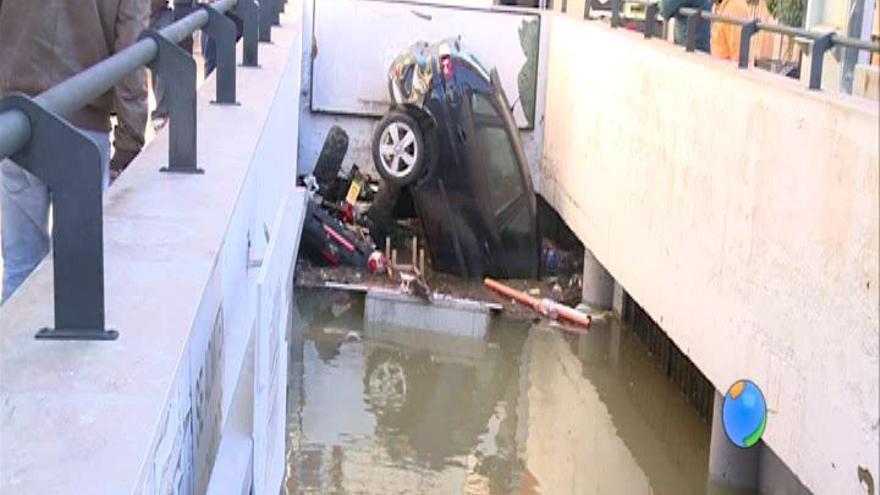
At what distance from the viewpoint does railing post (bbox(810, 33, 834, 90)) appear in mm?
5991

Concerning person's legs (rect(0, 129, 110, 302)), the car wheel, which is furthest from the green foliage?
person's legs (rect(0, 129, 110, 302))

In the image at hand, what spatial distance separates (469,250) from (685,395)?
12.4ft

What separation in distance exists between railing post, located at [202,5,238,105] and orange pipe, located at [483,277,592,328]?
7.45 meters

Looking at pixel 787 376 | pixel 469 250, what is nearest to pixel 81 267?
pixel 787 376

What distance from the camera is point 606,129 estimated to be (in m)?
12.2

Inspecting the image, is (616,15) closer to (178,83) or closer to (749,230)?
(749,230)

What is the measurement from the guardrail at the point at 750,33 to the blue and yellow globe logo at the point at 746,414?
195cm

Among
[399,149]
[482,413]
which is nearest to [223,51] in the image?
[482,413]

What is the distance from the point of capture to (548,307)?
42.9 feet

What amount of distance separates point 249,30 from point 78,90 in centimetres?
425

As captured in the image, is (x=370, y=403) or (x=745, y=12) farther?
(x=745, y=12)

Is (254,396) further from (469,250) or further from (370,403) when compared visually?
(469,250)

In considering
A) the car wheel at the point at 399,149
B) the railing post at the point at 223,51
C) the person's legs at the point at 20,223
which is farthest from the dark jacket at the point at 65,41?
the car wheel at the point at 399,149

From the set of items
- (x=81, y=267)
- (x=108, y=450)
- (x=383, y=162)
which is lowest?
(x=383, y=162)
